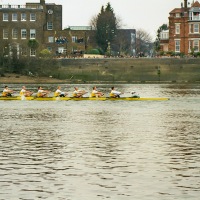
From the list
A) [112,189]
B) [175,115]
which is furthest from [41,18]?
[112,189]

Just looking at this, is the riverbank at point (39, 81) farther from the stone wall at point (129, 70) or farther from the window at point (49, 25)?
the window at point (49, 25)

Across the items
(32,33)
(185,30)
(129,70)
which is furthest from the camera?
(32,33)

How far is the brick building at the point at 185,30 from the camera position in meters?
137

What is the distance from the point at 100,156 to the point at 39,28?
117164 millimetres

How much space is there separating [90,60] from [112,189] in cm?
10623

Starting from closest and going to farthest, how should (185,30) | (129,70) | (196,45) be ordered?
1. (129,70)
2. (196,45)
3. (185,30)

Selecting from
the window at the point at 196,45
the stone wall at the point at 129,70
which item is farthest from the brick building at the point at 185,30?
the stone wall at the point at 129,70

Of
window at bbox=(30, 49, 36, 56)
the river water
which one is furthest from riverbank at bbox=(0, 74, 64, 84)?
the river water

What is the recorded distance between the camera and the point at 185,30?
455 feet

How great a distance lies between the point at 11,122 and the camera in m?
47.2

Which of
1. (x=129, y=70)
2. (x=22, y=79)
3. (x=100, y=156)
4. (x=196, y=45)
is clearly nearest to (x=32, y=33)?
(x=22, y=79)

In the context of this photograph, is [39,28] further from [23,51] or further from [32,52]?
[23,51]

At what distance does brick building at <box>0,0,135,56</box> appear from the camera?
476 ft

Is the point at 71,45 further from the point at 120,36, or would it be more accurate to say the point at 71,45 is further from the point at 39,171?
the point at 39,171
